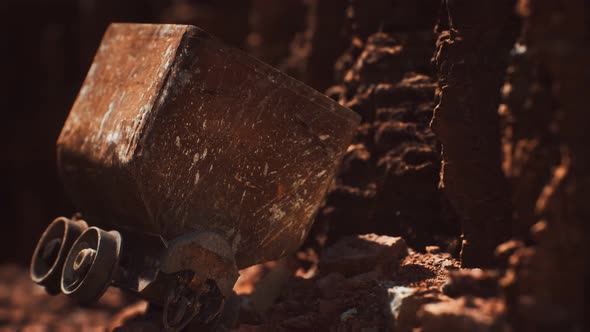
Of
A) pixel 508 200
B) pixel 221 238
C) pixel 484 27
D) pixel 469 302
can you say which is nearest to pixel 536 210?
pixel 469 302

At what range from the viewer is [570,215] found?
2.39 meters

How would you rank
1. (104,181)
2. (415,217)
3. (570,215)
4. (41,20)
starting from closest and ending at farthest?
(570,215), (104,181), (415,217), (41,20)

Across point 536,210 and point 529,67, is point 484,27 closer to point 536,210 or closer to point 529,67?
point 529,67

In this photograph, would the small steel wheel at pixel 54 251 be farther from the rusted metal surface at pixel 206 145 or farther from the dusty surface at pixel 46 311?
the dusty surface at pixel 46 311

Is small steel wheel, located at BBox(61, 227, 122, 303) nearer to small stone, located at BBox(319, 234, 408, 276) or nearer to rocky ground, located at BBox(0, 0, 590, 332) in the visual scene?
rocky ground, located at BBox(0, 0, 590, 332)

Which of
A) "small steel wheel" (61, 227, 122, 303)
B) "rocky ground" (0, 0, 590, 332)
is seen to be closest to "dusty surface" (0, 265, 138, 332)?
"rocky ground" (0, 0, 590, 332)

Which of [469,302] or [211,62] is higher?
[211,62]

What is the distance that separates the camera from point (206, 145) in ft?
11.1

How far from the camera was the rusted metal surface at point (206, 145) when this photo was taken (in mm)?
3297

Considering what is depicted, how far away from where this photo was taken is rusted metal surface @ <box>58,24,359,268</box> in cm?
330

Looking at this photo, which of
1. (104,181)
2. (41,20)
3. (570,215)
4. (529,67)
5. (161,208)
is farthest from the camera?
(41,20)

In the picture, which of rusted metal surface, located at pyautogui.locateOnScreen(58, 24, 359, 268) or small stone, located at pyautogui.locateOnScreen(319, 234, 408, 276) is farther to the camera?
small stone, located at pyautogui.locateOnScreen(319, 234, 408, 276)

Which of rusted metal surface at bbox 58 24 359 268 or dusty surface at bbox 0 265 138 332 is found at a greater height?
rusted metal surface at bbox 58 24 359 268

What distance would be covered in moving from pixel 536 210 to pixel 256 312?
1828 millimetres
